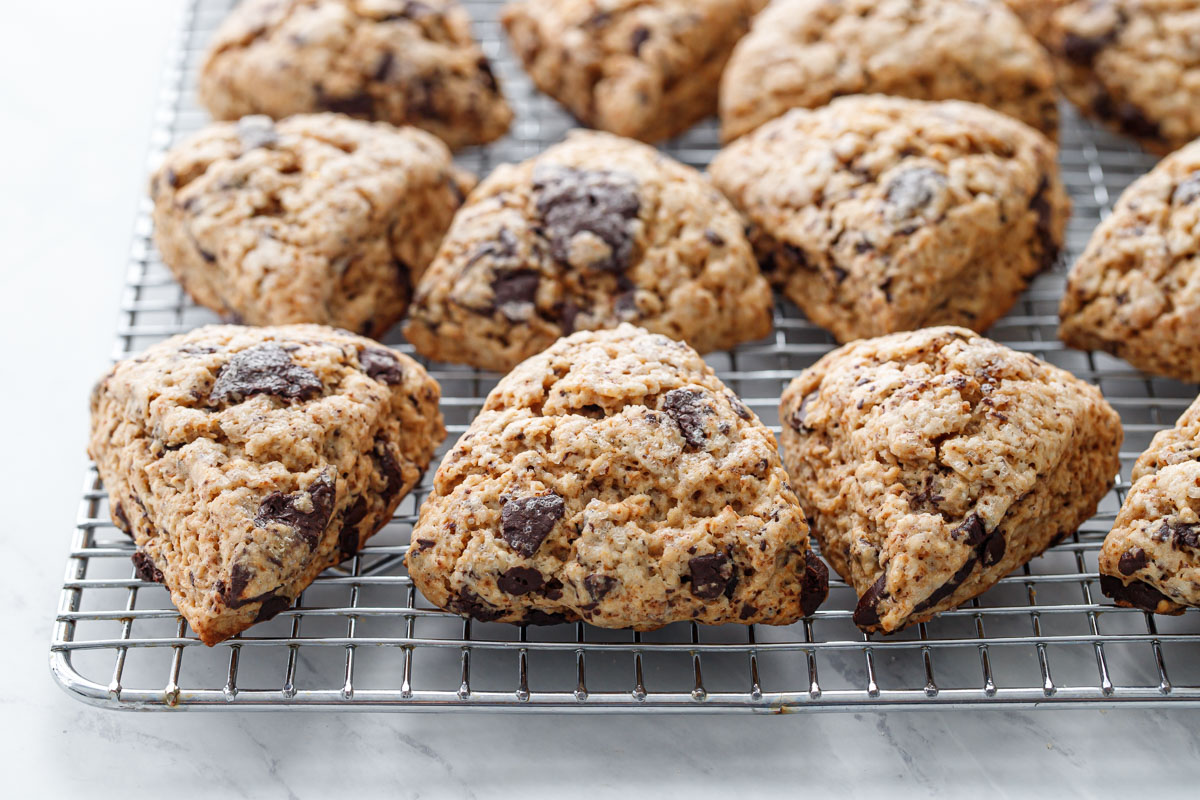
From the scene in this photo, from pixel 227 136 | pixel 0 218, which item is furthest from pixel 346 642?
pixel 0 218

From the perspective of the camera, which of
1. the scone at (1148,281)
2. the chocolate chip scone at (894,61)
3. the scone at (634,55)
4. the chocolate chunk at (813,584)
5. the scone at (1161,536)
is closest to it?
the scone at (1161,536)

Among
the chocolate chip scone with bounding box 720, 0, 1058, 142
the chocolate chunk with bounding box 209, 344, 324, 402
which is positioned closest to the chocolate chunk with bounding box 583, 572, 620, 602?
the chocolate chunk with bounding box 209, 344, 324, 402

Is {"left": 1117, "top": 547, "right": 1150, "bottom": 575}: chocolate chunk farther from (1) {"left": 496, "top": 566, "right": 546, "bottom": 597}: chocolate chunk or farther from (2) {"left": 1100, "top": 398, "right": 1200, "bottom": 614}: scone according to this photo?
(1) {"left": 496, "top": 566, "right": 546, "bottom": 597}: chocolate chunk

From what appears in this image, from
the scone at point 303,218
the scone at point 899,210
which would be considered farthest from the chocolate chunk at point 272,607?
the scone at point 899,210

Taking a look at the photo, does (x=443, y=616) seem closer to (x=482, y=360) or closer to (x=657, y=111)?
(x=482, y=360)

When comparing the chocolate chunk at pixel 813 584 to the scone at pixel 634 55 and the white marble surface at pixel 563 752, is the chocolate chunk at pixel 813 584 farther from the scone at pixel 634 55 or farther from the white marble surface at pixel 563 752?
the scone at pixel 634 55
